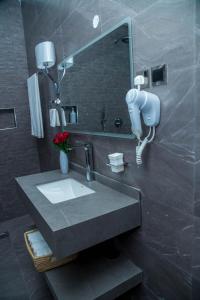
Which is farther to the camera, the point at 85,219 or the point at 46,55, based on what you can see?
the point at 46,55

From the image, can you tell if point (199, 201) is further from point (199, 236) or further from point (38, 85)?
point (38, 85)

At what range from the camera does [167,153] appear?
3.23 feet

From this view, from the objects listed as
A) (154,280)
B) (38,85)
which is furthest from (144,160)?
(38,85)

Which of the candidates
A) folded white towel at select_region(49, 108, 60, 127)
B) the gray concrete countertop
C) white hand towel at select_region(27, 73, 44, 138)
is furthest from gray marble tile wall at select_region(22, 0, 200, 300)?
white hand towel at select_region(27, 73, 44, 138)

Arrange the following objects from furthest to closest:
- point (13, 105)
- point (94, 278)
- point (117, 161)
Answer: point (13, 105), point (94, 278), point (117, 161)

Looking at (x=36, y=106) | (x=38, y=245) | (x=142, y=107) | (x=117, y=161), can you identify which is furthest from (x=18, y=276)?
(x=142, y=107)

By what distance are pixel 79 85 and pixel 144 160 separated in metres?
0.97

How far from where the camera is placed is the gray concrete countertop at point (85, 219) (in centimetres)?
100

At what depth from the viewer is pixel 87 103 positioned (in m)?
1.69

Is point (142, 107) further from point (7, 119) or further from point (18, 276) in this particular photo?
point (7, 119)

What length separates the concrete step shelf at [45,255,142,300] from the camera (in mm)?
1263

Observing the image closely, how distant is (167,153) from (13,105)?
2438 mm

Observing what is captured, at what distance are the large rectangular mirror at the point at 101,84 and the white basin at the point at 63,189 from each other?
44 cm

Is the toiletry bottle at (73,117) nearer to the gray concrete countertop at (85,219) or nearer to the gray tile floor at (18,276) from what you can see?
the gray concrete countertop at (85,219)
